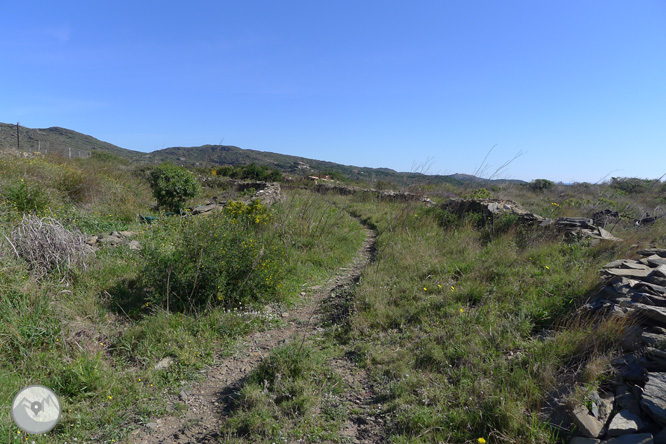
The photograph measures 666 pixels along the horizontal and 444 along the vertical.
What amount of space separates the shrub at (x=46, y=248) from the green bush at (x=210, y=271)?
2.86ft

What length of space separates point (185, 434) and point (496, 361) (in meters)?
2.65

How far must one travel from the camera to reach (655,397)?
2170 mm

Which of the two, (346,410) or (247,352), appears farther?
(247,352)

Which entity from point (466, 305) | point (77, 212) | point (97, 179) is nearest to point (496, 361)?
point (466, 305)

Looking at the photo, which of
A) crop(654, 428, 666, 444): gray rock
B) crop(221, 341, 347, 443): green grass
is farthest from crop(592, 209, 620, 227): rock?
crop(221, 341, 347, 443): green grass

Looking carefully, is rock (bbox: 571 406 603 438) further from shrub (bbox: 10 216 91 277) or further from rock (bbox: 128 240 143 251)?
rock (bbox: 128 240 143 251)

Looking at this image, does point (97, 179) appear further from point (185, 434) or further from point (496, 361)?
point (496, 361)

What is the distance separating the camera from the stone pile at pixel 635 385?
210 cm

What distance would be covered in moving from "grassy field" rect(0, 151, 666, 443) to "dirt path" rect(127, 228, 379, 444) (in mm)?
93

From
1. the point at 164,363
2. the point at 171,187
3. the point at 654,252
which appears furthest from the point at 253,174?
the point at 654,252

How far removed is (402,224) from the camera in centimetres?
891

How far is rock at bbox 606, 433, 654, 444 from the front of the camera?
1979 millimetres

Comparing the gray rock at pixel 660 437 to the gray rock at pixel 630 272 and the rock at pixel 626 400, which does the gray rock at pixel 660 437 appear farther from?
the gray rock at pixel 630 272

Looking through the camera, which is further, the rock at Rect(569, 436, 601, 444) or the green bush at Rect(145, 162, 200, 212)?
the green bush at Rect(145, 162, 200, 212)
